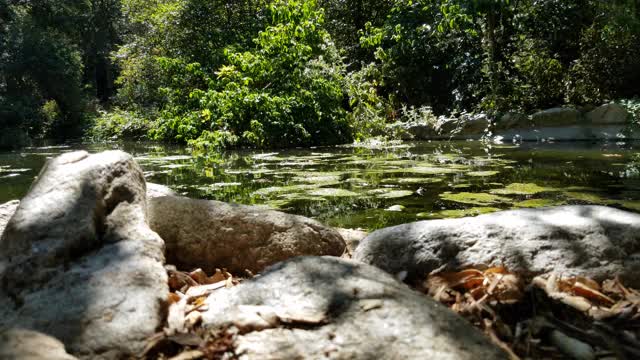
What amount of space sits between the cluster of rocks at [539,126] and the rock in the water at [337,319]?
8.59 meters

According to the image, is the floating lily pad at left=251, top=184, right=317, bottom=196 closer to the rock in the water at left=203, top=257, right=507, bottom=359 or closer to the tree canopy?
the rock in the water at left=203, top=257, right=507, bottom=359

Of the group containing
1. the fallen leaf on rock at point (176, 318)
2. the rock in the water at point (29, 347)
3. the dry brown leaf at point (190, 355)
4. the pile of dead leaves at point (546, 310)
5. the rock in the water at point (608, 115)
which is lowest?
the pile of dead leaves at point (546, 310)

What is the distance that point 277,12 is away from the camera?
10.5 metres

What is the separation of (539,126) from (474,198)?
24.6 ft

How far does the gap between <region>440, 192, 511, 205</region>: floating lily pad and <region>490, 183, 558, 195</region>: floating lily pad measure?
0.62 ft

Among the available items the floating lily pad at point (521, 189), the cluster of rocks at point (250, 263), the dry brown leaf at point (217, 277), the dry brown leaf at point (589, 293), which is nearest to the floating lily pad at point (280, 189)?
the floating lily pad at point (521, 189)

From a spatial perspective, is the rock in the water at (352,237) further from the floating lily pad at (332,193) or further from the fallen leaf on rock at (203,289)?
the floating lily pad at (332,193)

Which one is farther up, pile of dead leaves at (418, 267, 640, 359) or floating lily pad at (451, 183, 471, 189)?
pile of dead leaves at (418, 267, 640, 359)

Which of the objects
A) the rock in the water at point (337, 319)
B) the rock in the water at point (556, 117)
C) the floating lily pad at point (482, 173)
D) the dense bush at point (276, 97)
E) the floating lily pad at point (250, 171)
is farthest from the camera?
the rock in the water at point (556, 117)

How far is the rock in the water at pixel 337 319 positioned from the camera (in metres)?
1.38

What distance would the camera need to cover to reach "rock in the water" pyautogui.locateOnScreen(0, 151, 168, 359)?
150cm

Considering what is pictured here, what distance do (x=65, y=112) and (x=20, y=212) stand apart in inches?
886

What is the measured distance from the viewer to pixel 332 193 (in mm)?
4387

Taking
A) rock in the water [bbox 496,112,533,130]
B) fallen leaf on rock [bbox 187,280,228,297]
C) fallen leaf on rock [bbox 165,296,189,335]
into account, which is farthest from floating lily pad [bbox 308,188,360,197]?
rock in the water [bbox 496,112,533,130]
